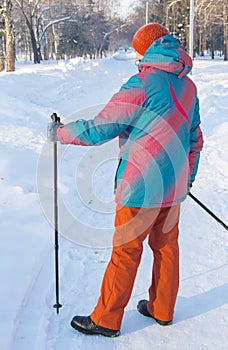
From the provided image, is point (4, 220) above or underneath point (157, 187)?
underneath

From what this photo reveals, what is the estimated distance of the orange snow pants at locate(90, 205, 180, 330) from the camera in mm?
2938

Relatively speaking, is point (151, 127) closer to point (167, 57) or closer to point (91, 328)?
point (167, 57)

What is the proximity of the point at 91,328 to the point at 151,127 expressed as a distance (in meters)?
1.40

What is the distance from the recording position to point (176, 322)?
3.36 metres

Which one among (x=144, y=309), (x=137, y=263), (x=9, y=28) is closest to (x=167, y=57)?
(x=137, y=263)

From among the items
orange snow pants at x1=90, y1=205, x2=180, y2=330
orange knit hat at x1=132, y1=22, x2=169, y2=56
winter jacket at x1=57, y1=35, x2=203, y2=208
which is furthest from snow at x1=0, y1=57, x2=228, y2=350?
orange knit hat at x1=132, y1=22, x2=169, y2=56

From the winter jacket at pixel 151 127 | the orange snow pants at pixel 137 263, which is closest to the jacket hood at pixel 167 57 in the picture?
the winter jacket at pixel 151 127

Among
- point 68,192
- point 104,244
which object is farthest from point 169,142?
point 68,192

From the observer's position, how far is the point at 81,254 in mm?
4375

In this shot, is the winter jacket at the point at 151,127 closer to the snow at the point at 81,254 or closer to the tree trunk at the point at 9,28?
the snow at the point at 81,254

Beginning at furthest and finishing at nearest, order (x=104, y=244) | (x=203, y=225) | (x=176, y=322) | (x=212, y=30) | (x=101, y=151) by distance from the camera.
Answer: (x=212, y=30) → (x=101, y=151) → (x=203, y=225) → (x=104, y=244) → (x=176, y=322)

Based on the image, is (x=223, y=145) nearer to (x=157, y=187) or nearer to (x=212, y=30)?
(x=157, y=187)

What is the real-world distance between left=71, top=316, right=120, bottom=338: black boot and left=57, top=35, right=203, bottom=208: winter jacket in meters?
0.87

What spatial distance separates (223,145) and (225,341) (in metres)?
5.93
